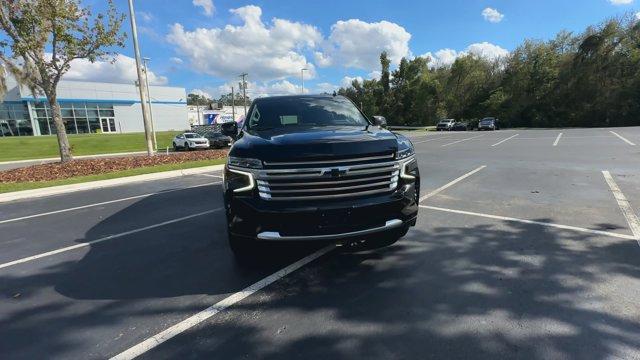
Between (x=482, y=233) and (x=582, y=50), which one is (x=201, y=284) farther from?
(x=582, y=50)

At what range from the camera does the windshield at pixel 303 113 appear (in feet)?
16.1

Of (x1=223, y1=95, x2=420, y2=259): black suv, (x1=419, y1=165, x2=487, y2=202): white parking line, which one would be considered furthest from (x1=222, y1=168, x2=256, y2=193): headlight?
(x1=419, y1=165, x2=487, y2=202): white parking line

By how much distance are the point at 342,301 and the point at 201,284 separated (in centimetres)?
149

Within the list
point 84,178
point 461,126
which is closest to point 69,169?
point 84,178

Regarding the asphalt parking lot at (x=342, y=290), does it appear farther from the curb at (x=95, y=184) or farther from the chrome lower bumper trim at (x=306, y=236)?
the curb at (x=95, y=184)

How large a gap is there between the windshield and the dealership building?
48763mm

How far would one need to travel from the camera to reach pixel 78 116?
48.7m

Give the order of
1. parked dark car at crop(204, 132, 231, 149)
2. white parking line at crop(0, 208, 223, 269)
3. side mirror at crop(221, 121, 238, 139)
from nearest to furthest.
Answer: white parking line at crop(0, 208, 223, 269), side mirror at crop(221, 121, 238, 139), parked dark car at crop(204, 132, 231, 149)

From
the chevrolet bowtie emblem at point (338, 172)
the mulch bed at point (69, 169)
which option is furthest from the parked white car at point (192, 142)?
the chevrolet bowtie emblem at point (338, 172)

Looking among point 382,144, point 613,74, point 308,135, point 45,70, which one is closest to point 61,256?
point 308,135

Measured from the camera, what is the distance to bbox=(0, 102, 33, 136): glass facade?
4434 cm

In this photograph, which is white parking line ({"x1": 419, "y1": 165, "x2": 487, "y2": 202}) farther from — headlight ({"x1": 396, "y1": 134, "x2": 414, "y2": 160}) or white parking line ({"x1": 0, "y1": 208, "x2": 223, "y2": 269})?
white parking line ({"x1": 0, "y1": 208, "x2": 223, "y2": 269})

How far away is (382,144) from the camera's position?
3.61 meters

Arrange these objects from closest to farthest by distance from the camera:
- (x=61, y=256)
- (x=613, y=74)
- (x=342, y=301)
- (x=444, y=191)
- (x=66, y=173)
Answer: (x=342, y=301), (x=61, y=256), (x=444, y=191), (x=66, y=173), (x=613, y=74)
